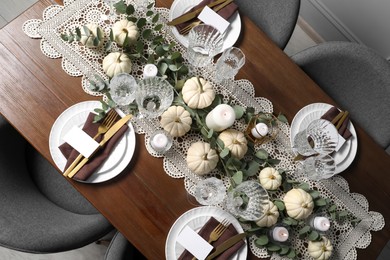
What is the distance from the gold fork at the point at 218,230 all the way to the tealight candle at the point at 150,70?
54 cm

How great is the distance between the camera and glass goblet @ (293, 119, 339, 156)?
4.27ft

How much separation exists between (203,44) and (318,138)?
0.54 metres

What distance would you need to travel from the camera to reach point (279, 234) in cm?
120

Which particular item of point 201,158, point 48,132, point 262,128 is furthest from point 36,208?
point 262,128

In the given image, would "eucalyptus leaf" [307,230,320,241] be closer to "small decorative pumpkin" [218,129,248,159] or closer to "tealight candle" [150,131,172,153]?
"small decorative pumpkin" [218,129,248,159]

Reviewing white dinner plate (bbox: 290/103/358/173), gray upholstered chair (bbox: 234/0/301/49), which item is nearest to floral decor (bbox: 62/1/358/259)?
white dinner plate (bbox: 290/103/358/173)

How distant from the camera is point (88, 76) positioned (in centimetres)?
123

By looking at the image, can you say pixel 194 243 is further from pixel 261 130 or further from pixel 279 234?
pixel 261 130

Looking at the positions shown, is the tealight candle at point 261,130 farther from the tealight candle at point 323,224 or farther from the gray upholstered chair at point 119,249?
the gray upholstered chair at point 119,249

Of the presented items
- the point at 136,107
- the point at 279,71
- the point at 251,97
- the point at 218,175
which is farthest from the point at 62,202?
the point at 279,71

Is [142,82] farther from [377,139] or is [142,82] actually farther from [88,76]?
[377,139]

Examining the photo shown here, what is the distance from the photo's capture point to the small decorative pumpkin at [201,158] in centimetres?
117

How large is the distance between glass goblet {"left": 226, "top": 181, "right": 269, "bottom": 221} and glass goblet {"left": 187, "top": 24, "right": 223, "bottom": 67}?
0.45 metres

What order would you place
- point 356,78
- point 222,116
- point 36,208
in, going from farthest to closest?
point 356,78, point 36,208, point 222,116
